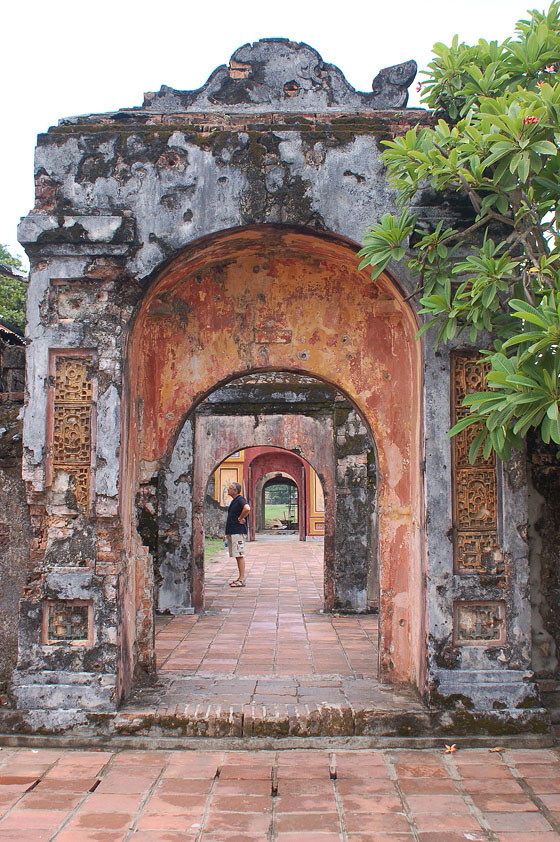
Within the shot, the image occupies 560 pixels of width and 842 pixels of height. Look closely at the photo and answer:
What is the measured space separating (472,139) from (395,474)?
2342 millimetres

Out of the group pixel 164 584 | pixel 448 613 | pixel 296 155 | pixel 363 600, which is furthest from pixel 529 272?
pixel 164 584

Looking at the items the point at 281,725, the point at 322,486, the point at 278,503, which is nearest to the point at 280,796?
the point at 281,725

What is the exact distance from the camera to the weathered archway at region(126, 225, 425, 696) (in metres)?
5.07

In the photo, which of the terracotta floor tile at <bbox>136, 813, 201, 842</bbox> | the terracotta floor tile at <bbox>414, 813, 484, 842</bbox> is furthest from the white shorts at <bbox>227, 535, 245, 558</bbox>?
the terracotta floor tile at <bbox>414, 813, 484, 842</bbox>

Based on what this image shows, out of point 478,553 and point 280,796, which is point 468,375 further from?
point 280,796

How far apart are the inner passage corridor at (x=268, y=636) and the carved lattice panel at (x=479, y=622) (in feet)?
3.82

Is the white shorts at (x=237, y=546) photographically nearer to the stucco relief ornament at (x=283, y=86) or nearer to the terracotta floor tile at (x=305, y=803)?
the stucco relief ornament at (x=283, y=86)

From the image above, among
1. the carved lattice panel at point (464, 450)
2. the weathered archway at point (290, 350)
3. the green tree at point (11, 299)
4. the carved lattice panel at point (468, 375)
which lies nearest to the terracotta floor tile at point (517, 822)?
the weathered archway at point (290, 350)

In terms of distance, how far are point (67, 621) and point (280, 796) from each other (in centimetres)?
172

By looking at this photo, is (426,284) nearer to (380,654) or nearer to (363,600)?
(380,654)

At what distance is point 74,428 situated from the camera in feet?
15.1

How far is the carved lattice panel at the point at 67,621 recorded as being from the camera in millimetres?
4500

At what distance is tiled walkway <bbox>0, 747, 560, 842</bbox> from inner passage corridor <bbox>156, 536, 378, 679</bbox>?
138 cm

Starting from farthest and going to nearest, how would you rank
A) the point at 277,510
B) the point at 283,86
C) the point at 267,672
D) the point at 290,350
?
the point at 277,510, the point at 267,672, the point at 290,350, the point at 283,86
